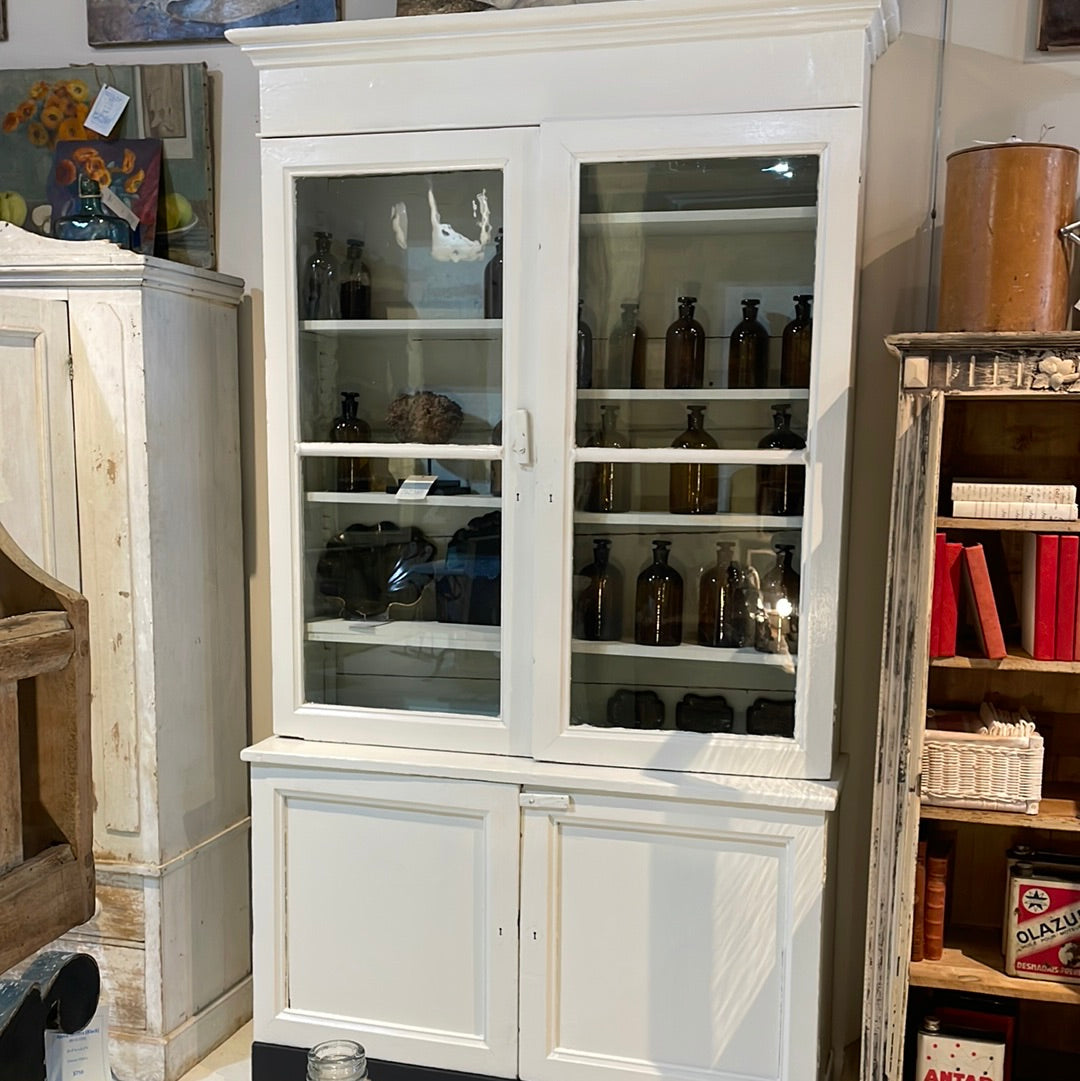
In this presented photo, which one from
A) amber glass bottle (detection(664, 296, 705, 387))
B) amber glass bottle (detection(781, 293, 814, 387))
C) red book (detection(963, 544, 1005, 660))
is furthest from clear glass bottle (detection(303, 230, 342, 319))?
red book (detection(963, 544, 1005, 660))

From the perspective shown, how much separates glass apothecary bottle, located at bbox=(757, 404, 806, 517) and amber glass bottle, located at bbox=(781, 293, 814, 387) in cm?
6

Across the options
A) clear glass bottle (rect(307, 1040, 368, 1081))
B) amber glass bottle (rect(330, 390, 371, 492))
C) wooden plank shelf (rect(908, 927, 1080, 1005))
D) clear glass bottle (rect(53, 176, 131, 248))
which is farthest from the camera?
clear glass bottle (rect(53, 176, 131, 248))

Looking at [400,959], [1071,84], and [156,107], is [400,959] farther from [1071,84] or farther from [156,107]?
[1071,84]

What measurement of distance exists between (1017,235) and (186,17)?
1.95 meters

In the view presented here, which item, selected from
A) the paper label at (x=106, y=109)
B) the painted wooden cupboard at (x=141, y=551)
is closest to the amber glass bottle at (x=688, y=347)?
the painted wooden cupboard at (x=141, y=551)

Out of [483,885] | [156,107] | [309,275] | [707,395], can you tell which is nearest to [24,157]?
[156,107]

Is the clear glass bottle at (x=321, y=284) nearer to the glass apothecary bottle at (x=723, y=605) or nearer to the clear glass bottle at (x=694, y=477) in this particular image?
the clear glass bottle at (x=694, y=477)

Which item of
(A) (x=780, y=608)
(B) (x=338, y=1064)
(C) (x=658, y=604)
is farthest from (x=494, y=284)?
(B) (x=338, y=1064)

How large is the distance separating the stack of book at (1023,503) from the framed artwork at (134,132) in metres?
1.84

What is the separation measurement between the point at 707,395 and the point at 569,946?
1.12 meters

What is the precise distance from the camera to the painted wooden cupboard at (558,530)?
1.96 meters

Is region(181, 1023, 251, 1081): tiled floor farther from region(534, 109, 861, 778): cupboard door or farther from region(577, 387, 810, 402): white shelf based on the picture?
region(577, 387, 810, 402): white shelf

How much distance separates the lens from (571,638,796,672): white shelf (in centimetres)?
207

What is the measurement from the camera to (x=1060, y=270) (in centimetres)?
184
